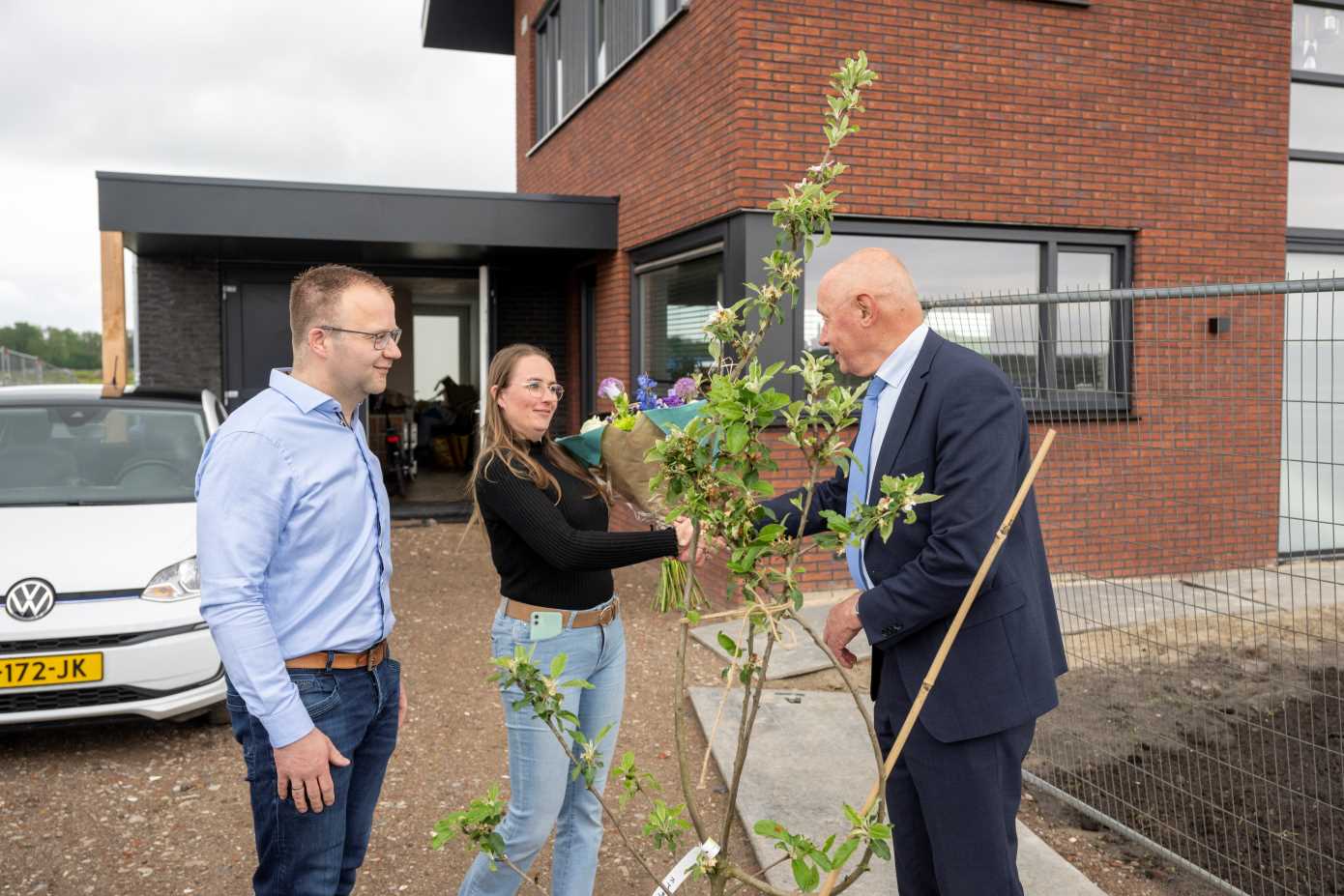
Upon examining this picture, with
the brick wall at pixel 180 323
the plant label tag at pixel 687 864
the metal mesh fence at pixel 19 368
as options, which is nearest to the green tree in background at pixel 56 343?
the metal mesh fence at pixel 19 368

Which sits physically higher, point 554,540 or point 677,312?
Result: point 677,312

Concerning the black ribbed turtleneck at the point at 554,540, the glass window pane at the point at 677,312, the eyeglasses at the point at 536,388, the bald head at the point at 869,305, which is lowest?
the black ribbed turtleneck at the point at 554,540

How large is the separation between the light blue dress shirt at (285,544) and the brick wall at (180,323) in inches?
410

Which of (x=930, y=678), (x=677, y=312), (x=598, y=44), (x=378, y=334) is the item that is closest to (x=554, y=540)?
(x=378, y=334)

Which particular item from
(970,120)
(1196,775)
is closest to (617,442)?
(1196,775)

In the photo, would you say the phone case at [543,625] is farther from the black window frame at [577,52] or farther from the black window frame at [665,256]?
the black window frame at [577,52]

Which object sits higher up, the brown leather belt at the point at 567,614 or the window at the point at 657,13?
the window at the point at 657,13

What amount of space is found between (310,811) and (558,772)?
0.74 m

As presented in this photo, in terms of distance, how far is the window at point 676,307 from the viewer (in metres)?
8.30

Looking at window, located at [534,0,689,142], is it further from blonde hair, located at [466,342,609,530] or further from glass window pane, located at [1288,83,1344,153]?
blonde hair, located at [466,342,609,530]

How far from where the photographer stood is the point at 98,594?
4.60 meters

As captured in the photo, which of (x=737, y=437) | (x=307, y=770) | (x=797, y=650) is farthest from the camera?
(x=797, y=650)

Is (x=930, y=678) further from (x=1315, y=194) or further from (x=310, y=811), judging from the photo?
(x=1315, y=194)

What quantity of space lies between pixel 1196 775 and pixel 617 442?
10.2 feet
